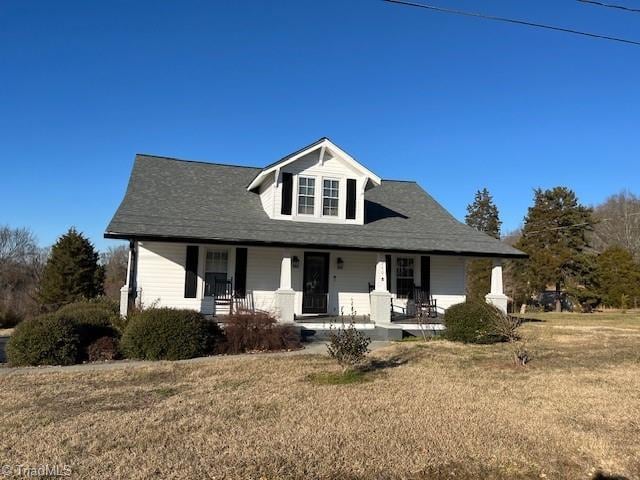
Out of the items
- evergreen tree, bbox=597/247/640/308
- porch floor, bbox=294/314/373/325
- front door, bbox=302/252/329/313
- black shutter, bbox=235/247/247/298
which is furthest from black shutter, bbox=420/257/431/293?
evergreen tree, bbox=597/247/640/308

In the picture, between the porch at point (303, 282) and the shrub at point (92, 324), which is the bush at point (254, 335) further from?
the shrub at point (92, 324)

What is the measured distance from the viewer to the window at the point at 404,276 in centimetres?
1750

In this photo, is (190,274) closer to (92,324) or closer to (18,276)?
(92,324)

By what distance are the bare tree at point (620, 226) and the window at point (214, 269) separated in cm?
4452

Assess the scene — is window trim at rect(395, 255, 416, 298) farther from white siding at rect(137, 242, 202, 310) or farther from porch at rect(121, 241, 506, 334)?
white siding at rect(137, 242, 202, 310)

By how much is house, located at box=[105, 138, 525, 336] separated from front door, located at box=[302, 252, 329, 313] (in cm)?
4

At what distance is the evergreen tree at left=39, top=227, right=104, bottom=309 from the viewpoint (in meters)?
22.9

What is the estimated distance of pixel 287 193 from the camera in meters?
16.4

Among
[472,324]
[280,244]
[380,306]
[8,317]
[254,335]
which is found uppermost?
[280,244]

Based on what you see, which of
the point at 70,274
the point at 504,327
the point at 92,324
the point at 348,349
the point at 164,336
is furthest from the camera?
the point at 70,274

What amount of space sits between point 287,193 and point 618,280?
2539 cm

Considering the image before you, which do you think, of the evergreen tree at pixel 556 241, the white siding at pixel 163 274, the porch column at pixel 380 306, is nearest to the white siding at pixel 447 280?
the porch column at pixel 380 306

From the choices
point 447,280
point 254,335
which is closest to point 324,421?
point 254,335

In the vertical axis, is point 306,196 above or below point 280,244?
above
